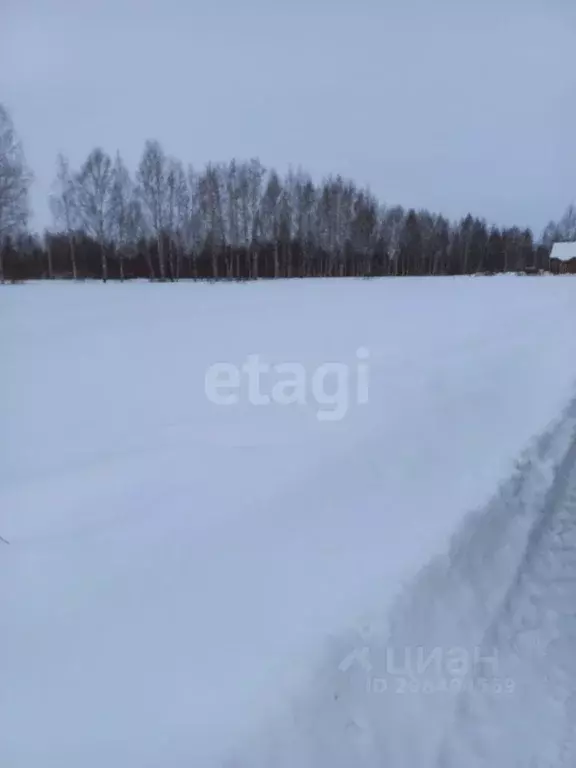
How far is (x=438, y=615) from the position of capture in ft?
7.23

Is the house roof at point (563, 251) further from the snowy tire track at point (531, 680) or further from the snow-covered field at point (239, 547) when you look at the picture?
the snowy tire track at point (531, 680)

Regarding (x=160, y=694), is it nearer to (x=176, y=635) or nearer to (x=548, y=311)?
(x=176, y=635)

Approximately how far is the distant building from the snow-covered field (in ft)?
12.7

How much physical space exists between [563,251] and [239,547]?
8.42 meters

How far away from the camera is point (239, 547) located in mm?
2500

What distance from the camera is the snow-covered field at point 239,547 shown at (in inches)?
65.0

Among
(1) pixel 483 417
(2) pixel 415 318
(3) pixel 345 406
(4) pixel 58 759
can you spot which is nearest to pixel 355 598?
(4) pixel 58 759

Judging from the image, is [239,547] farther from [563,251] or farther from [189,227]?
[563,251]

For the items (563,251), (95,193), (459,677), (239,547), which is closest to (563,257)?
(563,251)

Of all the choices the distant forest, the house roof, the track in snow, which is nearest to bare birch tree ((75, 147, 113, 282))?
the distant forest

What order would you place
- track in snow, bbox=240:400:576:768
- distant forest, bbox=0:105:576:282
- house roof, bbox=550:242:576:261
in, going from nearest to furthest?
track in snow, bbox=240:400:576:768, distant forest, bbox=0:105:576:282, house roof, bbox=550:242:576:261

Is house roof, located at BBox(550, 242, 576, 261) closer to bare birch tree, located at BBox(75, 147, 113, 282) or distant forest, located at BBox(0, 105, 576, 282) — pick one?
distant forest, located at BBox(0, 105, 576, 282)

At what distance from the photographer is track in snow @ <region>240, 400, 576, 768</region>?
5.40 feet

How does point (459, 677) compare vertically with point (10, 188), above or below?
below
